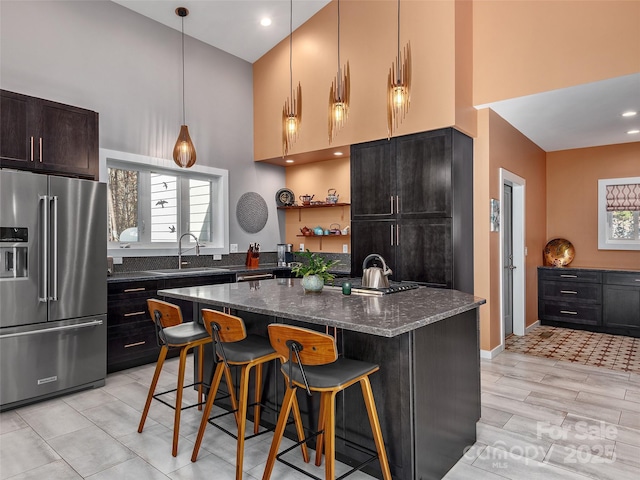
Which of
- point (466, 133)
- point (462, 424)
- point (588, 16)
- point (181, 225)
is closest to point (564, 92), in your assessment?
point (588, 16)

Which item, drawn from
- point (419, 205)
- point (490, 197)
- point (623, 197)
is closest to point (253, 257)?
point (419, 205)

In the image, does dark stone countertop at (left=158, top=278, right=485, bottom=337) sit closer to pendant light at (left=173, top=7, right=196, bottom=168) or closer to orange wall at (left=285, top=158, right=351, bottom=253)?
pendant light at (left=173, top=7, right=196, bottom=168)

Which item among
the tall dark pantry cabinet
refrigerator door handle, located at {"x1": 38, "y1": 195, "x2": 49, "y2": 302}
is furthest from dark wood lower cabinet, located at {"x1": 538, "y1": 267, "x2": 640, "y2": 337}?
refrigerator door handle, located at {"x1": 38, "y1": 195, "x2": 49, "y2": 302}

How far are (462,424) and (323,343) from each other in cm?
122

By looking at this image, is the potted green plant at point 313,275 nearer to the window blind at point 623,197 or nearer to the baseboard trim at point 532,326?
the baseboard trim at point 532,326

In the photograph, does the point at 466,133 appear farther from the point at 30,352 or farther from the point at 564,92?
the point at 30,352

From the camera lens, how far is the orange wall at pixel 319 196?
5.71m

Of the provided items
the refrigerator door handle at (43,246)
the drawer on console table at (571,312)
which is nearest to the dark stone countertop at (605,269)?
the drawer on console table at (571,312)

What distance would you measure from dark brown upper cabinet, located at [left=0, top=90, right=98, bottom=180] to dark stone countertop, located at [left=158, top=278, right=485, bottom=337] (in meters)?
1.64

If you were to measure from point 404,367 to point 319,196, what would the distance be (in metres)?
4.21

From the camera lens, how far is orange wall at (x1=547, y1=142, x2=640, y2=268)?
5859mm

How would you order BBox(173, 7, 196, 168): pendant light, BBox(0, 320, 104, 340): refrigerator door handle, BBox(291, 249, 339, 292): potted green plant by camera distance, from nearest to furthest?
BBox(291, 249, 339, 292): potted green plant < BBox(0, 320, 104, 340): refrigerator door handle < BBox(173, 7, 196, 168): pendant light

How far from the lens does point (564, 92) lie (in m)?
3.94

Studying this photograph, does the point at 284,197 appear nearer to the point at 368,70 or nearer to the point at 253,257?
the point at 253,257
